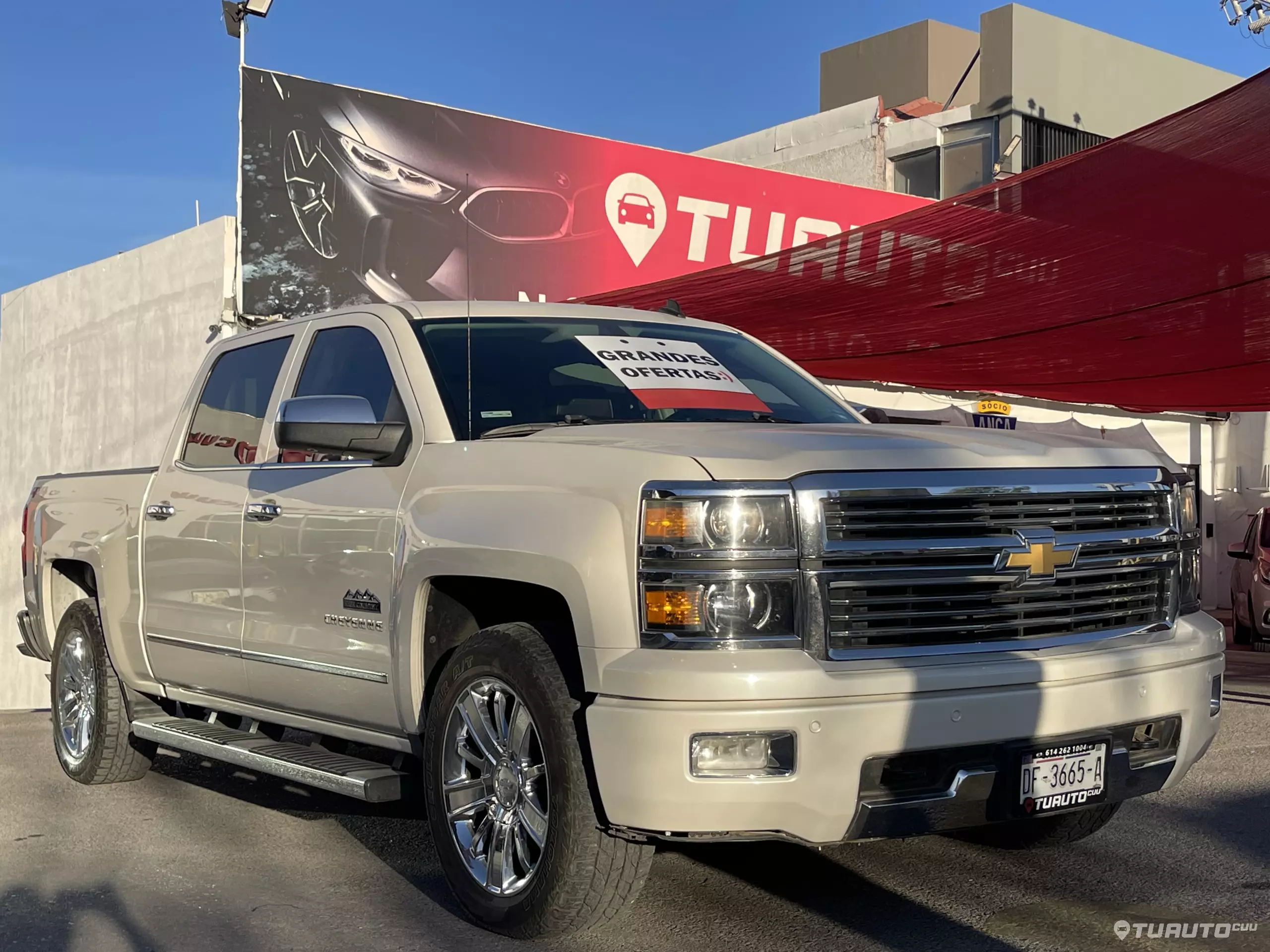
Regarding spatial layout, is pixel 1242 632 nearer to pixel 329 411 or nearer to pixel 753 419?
pixel 753 419

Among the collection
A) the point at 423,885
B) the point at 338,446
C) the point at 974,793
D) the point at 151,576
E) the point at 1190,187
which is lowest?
the point at 423,885

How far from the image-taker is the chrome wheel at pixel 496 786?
13.5 ft

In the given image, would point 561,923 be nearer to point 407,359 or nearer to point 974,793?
point 974,793

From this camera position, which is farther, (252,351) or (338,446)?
(252,351)

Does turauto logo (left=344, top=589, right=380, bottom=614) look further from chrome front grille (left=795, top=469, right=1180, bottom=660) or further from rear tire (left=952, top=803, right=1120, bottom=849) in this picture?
rear tire (left=952, top=803, right=1120, bottom=849)

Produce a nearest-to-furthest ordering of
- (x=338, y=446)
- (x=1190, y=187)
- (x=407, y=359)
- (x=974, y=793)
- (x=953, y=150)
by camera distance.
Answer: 1. (x=974, y=793)
2. (x=338, y=446)
3. (x=407, y=359)
4. (x=1190, y=187)
5. (x=953, y=150)

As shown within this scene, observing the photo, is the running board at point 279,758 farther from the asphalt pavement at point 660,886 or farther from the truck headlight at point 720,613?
the truck headlight at point 720,613

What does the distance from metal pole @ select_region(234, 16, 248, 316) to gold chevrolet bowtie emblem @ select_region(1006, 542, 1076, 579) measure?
10.9 meters

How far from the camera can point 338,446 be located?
4.73 metres

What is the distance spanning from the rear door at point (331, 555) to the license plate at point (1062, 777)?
79.8 inches

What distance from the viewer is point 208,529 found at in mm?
5734

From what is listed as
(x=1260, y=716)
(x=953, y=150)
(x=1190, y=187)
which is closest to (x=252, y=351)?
(x=1190, y=187)

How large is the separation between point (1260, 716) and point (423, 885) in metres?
5.95

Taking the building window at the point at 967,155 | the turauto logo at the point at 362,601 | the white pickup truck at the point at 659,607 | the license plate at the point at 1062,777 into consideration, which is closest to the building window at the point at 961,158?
the building window at the point at 967,155
